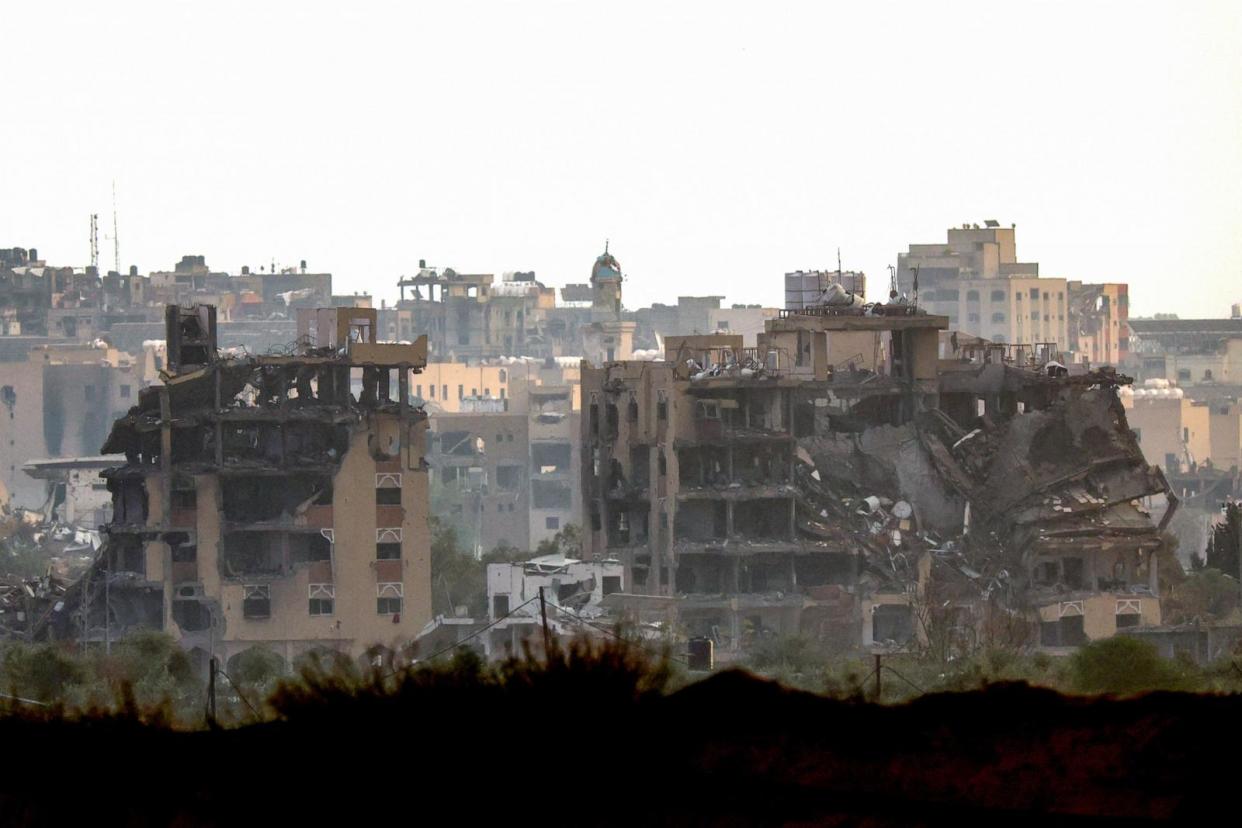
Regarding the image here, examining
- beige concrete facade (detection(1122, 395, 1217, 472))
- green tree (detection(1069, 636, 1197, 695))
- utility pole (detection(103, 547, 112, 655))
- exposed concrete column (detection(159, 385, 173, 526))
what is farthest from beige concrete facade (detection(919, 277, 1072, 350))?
green tree (detection(1069, 636, 1197, 695))

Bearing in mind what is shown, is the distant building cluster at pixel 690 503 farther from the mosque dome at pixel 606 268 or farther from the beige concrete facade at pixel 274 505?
the mosque dome at pixel 606 268

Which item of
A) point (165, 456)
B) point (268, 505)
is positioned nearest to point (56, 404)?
point (268, 505)

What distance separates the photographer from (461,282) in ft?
514

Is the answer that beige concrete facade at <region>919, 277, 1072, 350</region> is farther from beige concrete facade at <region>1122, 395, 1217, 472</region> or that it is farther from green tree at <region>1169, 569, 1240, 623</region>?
green tree at <region>1169, 569, 1240, 623</region>

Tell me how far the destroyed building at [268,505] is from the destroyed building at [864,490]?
4853 millimetres

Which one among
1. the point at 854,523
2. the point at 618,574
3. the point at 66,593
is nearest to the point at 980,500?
the point at 854,523

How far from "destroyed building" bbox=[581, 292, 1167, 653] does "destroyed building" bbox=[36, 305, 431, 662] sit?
Answer: 4.85 metres

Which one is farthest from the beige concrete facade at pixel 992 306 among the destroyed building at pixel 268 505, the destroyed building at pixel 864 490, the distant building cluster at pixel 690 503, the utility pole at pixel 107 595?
the utility pole at pixel 107 595

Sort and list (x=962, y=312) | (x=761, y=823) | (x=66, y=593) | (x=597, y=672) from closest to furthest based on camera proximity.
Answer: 1. (x=761, y=823)
2. (x=597, y=672)
3. (x=66, y=593)
4. (x=962, y=312)

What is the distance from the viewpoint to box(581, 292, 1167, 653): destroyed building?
198 ft

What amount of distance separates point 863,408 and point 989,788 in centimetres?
5270

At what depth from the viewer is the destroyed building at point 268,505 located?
61188 millimetres

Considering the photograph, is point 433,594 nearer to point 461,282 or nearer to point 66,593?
point 66,593

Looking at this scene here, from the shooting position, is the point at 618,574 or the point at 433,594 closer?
the point at 618,574
